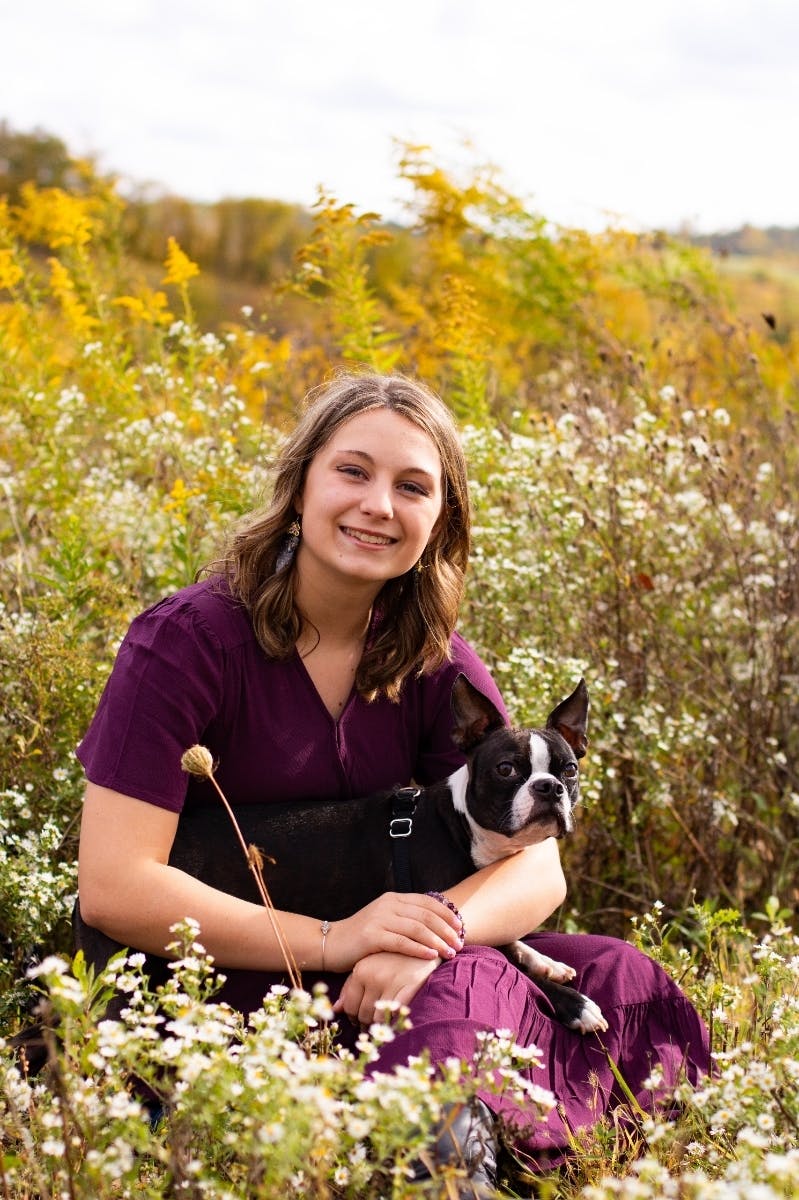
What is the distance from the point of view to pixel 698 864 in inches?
176

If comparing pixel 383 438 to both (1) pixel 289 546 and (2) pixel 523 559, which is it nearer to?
(1) pixel 289 546

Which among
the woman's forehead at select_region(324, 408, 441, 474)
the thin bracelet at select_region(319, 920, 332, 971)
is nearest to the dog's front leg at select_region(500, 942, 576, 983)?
the thin bracelet at select_region(319, 920, 332, 971)

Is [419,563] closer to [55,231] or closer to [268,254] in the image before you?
[55,231]

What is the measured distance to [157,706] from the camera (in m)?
2.86

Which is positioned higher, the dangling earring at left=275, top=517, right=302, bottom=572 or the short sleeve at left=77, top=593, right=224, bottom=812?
the dangling earring at left=275, top=517, right=302, bottom=572

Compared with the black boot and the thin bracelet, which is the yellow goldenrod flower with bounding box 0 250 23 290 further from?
the black boot

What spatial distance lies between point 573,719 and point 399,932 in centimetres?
81

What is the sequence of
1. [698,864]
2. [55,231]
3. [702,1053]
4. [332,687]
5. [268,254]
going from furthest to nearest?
[268,254] < [55,231] < [698,864] < [332,687] < [702,1053]

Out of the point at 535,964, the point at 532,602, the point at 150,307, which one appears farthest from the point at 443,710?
the point at 150,307

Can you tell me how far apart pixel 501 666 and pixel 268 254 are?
67.6 feet

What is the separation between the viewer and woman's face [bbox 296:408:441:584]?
305 cm

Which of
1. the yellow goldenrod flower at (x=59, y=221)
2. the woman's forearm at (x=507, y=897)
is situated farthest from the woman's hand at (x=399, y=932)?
the yellow goldenrod flower at (x=59, y=221)

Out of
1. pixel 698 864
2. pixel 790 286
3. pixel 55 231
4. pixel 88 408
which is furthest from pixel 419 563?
pixel 790 286

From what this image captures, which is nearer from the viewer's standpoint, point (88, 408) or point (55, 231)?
point (88, 408)
